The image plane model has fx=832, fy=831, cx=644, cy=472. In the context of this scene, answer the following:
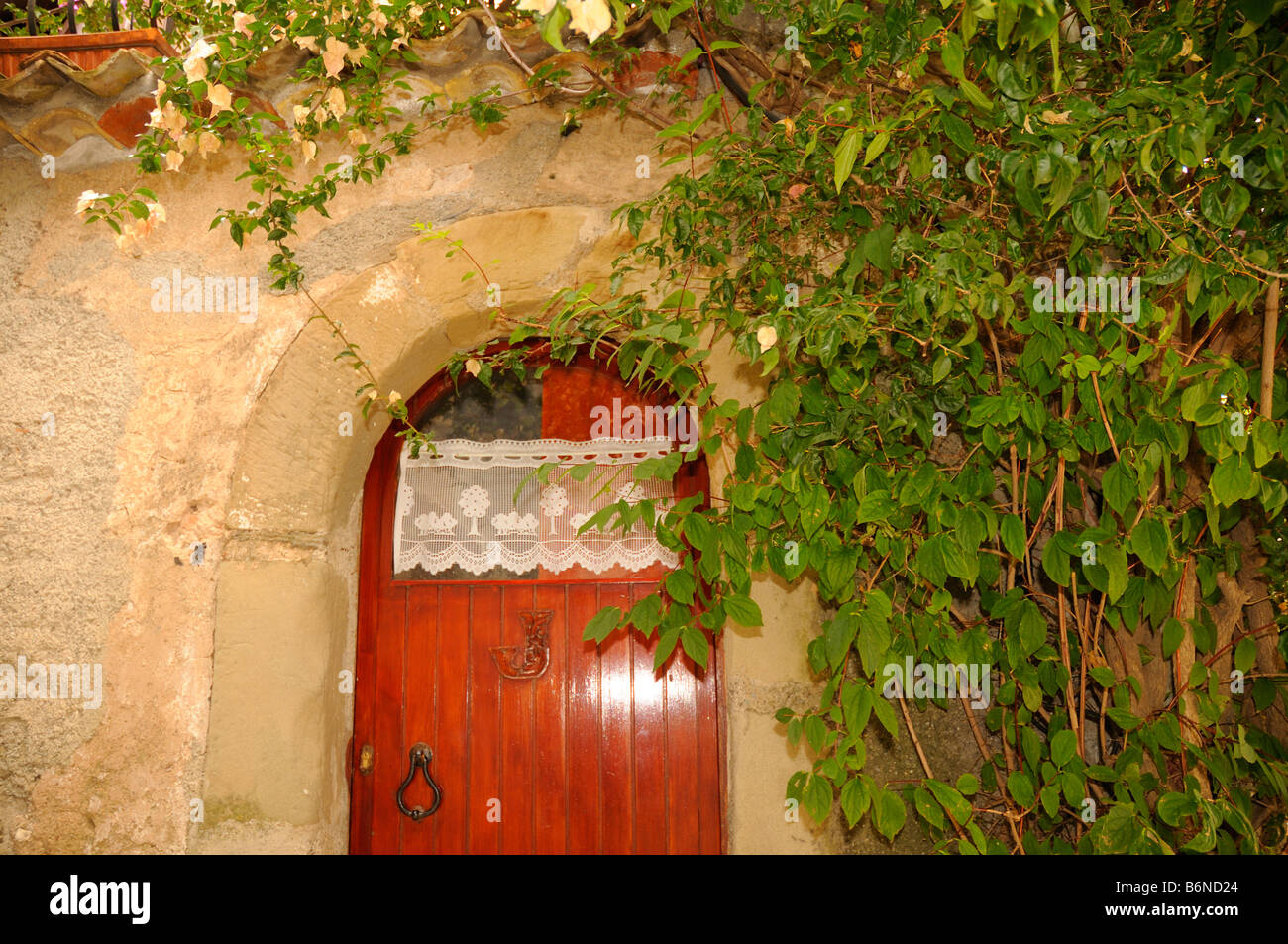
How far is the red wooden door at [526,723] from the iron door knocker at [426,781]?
0.04 ft

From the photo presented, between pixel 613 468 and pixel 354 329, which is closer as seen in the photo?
pixel 354 329

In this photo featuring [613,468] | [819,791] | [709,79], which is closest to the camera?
[819,791]

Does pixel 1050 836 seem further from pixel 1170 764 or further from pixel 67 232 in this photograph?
pixel 67 232

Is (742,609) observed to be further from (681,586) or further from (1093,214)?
(1093,214)

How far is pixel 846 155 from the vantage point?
1260 millimetres

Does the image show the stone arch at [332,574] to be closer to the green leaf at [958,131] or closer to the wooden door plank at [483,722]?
the wooden door plank at [483,722]

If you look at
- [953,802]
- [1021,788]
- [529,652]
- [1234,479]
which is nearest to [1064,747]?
[1021,788]

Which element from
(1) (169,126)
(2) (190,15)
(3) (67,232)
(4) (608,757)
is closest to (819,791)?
(4) (608,757)

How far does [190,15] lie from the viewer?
101 inches

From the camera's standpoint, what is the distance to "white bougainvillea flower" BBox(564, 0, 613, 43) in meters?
0.93

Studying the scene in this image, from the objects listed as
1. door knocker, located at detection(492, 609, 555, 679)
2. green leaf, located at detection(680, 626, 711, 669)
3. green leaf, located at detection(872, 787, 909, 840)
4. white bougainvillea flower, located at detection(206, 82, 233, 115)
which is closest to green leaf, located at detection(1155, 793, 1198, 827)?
green leaf, located at detection(872, 787, 909, 840)

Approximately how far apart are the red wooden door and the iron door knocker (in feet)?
0.04

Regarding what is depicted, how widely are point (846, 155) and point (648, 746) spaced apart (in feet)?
5.32

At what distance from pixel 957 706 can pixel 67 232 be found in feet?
8.78
